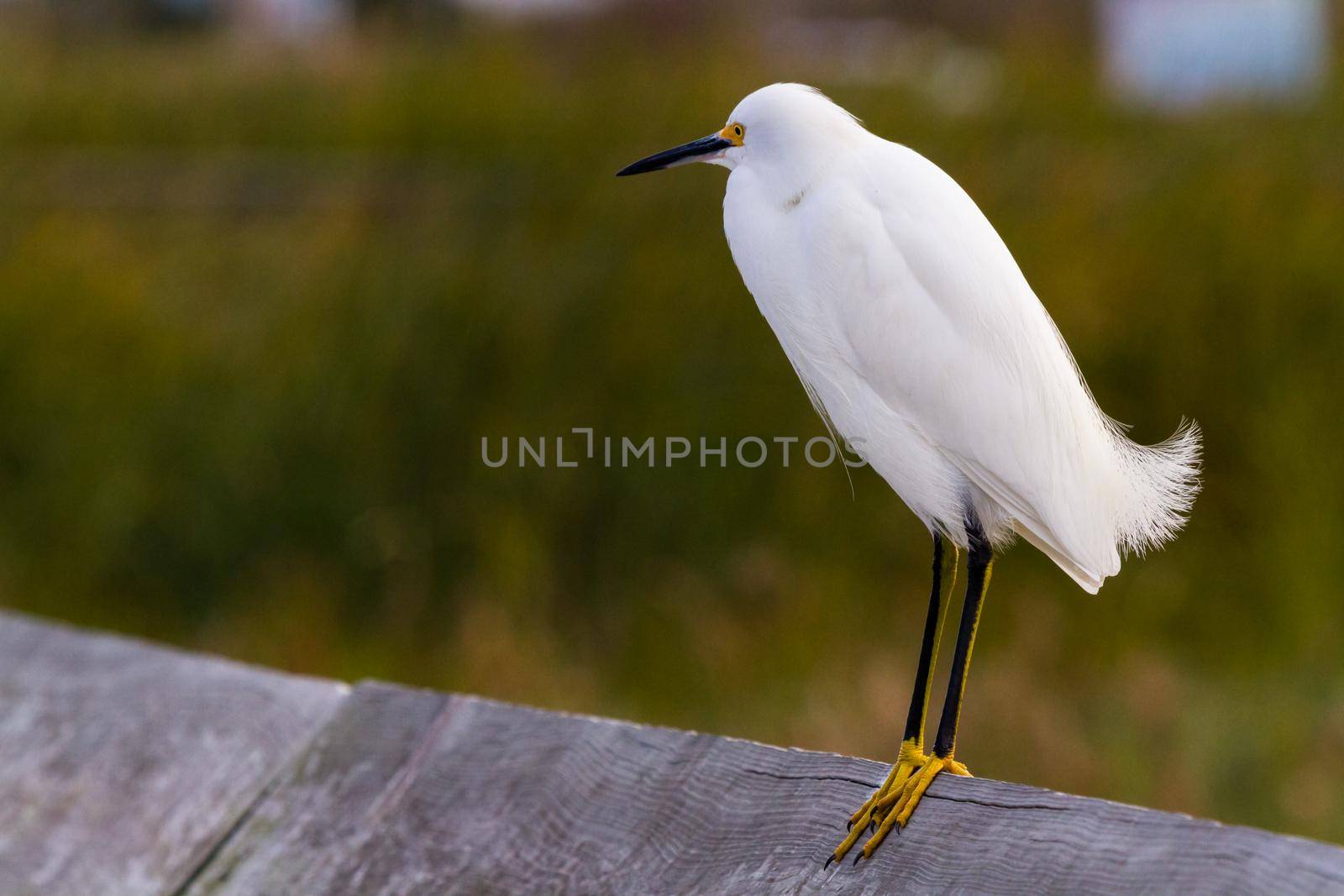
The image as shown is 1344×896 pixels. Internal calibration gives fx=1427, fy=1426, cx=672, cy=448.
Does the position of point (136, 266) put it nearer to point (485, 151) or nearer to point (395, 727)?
point (485, 151)

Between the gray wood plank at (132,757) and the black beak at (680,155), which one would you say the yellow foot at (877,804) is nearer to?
the black beak at (680,155)

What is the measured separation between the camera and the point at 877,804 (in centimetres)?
132

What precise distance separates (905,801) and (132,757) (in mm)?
1135

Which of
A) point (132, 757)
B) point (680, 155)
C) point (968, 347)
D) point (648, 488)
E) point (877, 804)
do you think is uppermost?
point (680, 155)

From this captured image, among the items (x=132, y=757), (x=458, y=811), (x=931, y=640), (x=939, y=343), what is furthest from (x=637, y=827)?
(x=132, y=757)

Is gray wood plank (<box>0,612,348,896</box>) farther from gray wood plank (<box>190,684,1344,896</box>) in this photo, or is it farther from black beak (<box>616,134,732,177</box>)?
black beak (<box>616,134,732,177</box>)

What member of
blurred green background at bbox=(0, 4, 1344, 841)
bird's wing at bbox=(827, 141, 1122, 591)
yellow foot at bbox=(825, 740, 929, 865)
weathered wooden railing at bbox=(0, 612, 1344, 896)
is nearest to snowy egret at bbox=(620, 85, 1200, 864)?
bird's wing at bbox=(827, 141, 1122, 591)

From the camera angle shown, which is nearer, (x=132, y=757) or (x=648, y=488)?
(x=132, y=757)

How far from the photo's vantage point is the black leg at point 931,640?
4.71ft

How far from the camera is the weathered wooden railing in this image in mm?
1161

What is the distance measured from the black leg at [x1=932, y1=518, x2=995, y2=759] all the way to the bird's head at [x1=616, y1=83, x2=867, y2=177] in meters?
0.47

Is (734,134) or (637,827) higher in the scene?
(734,134)

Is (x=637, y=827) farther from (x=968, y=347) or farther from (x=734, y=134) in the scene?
(x=734, y=134)

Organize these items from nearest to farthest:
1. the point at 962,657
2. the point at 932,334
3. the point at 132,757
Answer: the point at 962,657 < the point at 932,334 < the point at 132,757
